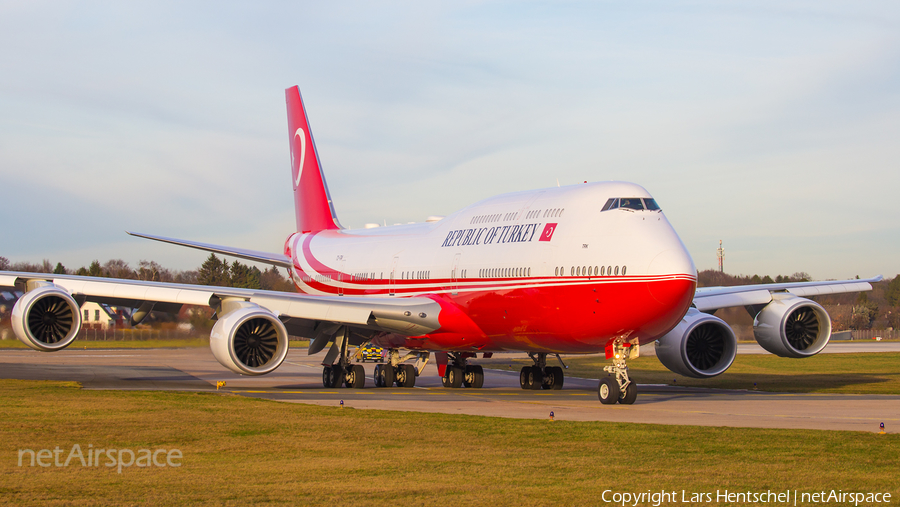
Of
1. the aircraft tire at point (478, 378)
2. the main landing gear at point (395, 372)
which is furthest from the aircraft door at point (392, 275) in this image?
the aircraft tire at point (478, 378)

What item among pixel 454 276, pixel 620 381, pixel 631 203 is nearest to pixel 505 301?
pixel 454 276

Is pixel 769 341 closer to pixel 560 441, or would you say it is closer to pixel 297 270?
pixel 560 441

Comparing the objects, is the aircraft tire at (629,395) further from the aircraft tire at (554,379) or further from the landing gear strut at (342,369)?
the landing gear strut at (342,369)

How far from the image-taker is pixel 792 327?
85.4ft

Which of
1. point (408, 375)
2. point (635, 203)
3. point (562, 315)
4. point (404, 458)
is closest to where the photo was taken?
point (404, 458)

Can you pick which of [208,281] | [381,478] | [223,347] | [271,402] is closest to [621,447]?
[381,478]

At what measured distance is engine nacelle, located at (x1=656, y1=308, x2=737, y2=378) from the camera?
77.1 feet

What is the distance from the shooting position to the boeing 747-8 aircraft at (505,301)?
19484 millimetres

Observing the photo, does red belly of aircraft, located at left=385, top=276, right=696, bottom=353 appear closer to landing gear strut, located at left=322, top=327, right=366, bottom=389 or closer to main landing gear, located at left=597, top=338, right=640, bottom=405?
main landing gear, located at left=597, top=338, right=640, bottom=405

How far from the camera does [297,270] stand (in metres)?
35.6

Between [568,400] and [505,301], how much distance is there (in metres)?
2.95

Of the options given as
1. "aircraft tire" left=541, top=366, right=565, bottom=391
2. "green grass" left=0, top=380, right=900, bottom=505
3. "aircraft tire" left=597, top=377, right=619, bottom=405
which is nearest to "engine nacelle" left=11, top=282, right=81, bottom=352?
"green grass" left=0, top=380, right=900, bottom=505

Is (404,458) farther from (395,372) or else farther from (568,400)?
(395,372)

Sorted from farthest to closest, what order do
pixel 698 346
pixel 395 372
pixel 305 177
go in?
pixel 305 177
pixel 395 372
pixel 698 346
